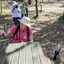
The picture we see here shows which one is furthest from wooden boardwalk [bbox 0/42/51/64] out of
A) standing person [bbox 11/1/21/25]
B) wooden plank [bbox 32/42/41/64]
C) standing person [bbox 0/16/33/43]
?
standing person [bbox 11/1/21/25]

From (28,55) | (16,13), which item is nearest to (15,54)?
(28,55)

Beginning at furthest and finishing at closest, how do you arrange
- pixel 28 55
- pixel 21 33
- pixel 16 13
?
pixel 16 13, pixel 21 33, pixel 28 55

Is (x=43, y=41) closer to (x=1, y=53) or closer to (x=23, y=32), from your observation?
(x=23, y=32)

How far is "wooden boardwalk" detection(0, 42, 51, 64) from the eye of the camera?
11.1 feet

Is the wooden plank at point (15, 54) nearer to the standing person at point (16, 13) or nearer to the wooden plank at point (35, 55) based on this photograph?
the wooden plank at point (35, 55)

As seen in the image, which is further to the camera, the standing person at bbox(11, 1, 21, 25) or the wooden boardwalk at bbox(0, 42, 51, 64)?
the standing person at bbox(11, 1, 21, 25)

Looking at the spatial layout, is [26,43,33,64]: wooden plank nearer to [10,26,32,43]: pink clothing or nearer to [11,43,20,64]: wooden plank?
[11,43,20,64]: wooden plank

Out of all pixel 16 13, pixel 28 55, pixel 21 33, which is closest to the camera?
pixel 28 55

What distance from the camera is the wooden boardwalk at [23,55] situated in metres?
3.39

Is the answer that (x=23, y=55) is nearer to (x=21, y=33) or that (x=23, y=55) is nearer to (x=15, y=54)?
(x=15, y=54)

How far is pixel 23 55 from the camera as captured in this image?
12.0 ft

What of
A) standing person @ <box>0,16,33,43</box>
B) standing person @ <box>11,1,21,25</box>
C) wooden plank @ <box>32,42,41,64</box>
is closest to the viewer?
wooden plank @ <box>32,42,41,64</box>

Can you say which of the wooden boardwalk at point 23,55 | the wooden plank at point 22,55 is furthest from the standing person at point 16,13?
the wooden plank at point 22,55

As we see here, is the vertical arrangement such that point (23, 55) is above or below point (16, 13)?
above
